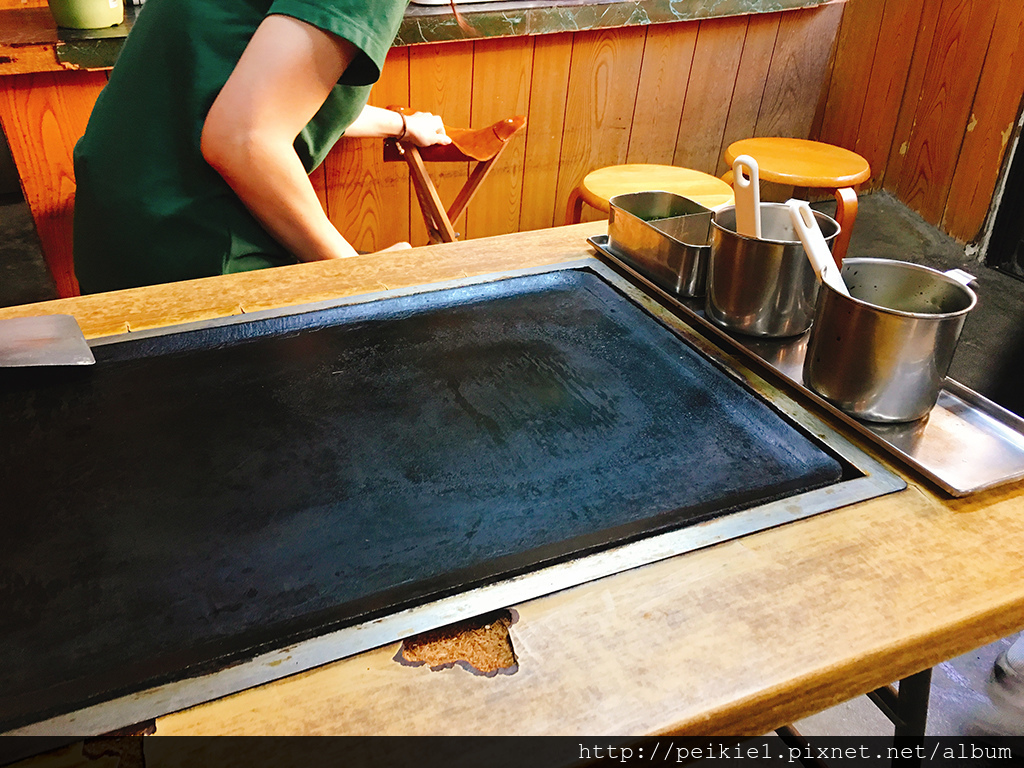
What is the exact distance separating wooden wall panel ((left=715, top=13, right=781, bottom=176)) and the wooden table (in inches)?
118

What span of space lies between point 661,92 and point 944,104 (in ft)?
3.94

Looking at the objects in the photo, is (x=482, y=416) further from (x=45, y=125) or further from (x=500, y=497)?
(x=45, y=125)

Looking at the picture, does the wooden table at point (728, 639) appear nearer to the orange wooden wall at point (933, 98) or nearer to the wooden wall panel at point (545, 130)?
the wooden wall panel at point (545, 130)

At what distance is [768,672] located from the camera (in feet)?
1.79

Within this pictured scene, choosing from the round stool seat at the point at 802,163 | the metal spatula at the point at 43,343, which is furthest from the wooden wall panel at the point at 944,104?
the metal spatula at the point at 43,343

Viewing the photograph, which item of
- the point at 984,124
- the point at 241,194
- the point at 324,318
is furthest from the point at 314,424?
the point at 984,124

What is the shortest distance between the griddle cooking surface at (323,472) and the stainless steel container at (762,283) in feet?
0.28

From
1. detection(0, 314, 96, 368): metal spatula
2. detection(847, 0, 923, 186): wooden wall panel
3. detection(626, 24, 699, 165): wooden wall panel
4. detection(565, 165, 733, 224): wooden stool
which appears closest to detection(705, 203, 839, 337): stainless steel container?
detection(0, 314, 96, 368): metal spatula

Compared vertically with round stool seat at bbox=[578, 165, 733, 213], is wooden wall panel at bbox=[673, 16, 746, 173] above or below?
above

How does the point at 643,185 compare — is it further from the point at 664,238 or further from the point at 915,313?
the point at 915,313

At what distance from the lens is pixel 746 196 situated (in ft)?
3.06

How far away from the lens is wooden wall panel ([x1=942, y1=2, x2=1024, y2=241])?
2.87 metres

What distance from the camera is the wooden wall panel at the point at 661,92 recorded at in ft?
10.1

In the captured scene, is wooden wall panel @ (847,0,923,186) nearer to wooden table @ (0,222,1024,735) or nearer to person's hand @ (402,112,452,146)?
person's hand @ (402,112,452,146)
